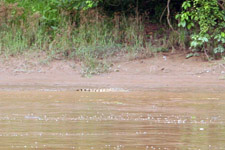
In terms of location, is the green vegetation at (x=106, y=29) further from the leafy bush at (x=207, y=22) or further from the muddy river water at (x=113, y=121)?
the muddy river water at (x=113, y=121)

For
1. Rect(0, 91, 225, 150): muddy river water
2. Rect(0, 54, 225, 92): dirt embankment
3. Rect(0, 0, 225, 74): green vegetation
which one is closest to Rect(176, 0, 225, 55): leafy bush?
Rect(0, 0, 225, 74): green vegetation

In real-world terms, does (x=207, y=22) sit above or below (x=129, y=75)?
above

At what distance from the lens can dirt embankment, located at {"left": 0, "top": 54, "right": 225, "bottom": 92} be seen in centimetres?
924

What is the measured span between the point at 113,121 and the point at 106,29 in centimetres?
677

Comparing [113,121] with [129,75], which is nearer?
[113,121]

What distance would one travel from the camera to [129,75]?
10.3 metres

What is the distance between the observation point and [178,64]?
11.0 metres

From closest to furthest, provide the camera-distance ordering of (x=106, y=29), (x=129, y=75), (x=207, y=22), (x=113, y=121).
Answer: (x=113, y=121) → (x=129, y=75) → (x=207, y=22) → (x=106, y=29)

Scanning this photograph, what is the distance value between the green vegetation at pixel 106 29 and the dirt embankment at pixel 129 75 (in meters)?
0.30

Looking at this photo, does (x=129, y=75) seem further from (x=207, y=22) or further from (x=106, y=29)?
(x=207, y=22)

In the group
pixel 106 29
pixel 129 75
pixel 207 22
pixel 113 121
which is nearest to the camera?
pixel 113 121

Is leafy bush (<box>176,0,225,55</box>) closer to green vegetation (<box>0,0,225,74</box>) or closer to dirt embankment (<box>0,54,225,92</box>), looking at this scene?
green vegetation (<box>0,0,225,74</box>)

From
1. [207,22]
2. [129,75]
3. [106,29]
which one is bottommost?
[129,75]

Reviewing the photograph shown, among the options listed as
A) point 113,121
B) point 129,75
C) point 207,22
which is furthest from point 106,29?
point 113,121
